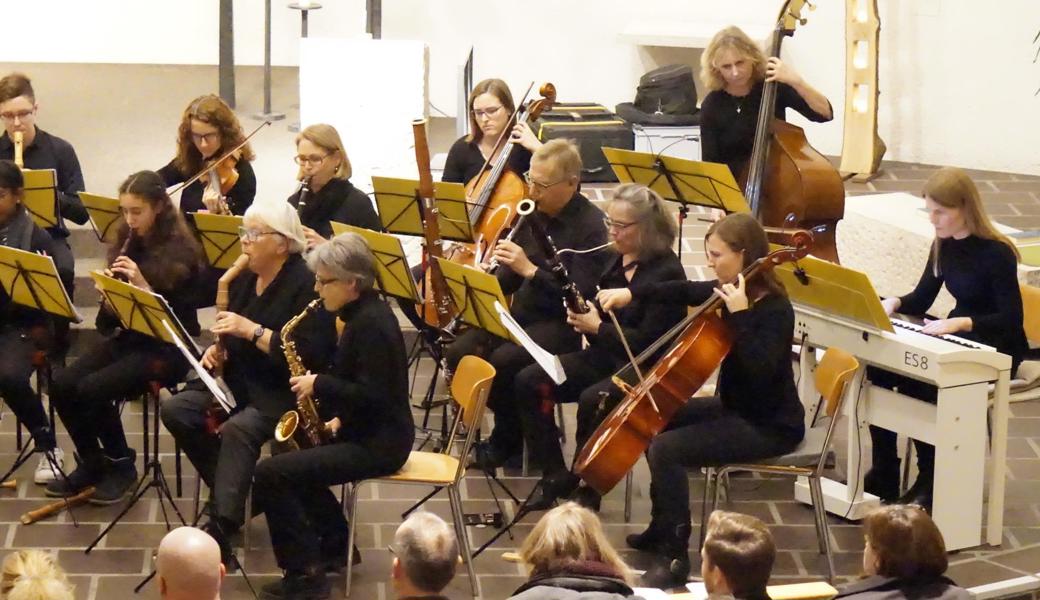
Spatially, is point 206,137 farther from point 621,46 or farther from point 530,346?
point 621,46

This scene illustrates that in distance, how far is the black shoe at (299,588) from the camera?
195 inches

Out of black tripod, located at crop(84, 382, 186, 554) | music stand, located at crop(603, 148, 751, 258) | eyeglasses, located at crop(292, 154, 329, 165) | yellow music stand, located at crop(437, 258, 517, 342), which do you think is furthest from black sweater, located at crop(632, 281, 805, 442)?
black tripod, located at crop(84, 382, 186, 554)

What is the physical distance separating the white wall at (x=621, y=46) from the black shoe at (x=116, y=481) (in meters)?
5.15

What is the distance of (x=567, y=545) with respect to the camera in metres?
3.64

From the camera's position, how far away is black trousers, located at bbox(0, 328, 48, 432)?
5.66 metres

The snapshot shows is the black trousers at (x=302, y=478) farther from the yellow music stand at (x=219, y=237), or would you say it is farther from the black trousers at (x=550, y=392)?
the yellow music stand at (x=219, y=237)

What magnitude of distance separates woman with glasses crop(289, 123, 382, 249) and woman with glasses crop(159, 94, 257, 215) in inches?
14.0

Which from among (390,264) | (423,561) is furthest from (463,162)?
(423,561)

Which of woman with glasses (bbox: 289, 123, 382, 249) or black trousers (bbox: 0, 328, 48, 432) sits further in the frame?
woman with glasses (bbox: 289, 123, 382, 249)

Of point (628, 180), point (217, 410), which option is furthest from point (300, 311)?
point (628, 180)

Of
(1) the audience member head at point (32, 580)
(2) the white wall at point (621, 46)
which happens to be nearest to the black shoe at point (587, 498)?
(1) the audience member head at point (32, 580)

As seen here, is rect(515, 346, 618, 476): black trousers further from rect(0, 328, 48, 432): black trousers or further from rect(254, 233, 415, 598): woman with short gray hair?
rect(0, 328, 48, 432): black trousers

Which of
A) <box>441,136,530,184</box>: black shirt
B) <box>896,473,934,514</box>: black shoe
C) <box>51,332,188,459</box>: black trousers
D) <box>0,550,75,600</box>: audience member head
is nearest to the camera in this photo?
<box>0,550,75,600</box>: audience member head

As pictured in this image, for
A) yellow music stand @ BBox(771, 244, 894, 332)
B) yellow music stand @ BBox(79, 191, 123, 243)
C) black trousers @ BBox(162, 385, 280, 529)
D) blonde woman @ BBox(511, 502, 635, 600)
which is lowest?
black trousers @ BBox(162, 385, 280, 529)
